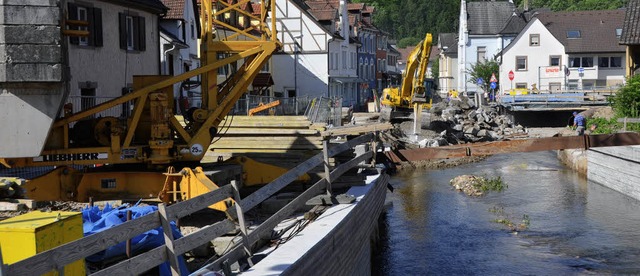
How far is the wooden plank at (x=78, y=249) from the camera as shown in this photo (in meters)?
5.69

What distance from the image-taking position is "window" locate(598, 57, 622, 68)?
68.9 metres

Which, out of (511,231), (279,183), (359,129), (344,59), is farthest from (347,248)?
(344,59)

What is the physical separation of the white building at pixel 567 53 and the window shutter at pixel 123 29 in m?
48.6

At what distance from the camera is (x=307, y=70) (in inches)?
2384

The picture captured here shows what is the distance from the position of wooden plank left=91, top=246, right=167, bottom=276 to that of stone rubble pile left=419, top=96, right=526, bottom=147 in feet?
111

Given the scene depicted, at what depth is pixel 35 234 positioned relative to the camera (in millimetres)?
7344

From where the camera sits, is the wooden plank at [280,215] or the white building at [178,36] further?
the white building at [178,36]

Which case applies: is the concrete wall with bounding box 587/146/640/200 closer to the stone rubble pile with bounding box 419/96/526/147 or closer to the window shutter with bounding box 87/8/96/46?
the stone rubble pile with bounding box 419/96/526/147

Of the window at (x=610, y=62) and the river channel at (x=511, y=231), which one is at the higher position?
the window at (x=610, y=62)

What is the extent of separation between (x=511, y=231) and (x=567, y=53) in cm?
5081

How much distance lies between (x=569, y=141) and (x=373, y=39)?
6580cm

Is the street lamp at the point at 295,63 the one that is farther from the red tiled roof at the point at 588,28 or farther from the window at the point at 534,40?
the red tiled roof at the point at 588,28

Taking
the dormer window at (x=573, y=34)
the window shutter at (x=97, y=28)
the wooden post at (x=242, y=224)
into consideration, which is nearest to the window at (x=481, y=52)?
the dormer window at (x=573, y=34)

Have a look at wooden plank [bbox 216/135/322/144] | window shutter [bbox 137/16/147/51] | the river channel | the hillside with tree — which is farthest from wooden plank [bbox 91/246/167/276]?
the hillside with tree
